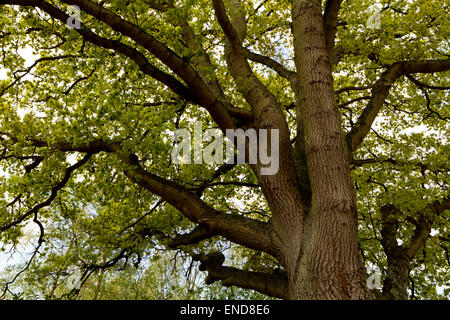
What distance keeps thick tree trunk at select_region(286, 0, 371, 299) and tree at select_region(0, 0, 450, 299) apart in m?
0.02

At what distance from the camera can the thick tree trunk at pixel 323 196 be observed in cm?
337

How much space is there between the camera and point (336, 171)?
3936 mm

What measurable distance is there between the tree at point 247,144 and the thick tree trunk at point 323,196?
2 cm

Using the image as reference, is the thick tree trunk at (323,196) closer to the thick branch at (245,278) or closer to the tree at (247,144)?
the tree at (247,144)

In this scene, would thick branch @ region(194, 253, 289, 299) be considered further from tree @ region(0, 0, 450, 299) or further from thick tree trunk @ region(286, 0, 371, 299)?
thick tree trunk @ region(286, 0, 371, 299)

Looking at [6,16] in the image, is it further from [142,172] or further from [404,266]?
[404,266]

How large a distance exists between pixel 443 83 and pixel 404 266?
16.2ft

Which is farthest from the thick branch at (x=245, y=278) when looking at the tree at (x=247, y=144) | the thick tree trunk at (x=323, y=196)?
the thick tree trunk at (x=323, y=196)

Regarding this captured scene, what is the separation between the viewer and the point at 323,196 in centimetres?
382

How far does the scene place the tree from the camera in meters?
4.18

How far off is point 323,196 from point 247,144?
4.97ft

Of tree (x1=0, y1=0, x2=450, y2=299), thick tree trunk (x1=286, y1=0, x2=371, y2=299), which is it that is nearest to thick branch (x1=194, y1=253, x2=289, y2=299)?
tree (x1=0, y1=0, x2=450, y2=299)

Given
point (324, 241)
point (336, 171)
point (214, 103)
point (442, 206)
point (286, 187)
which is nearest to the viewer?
point (324, 241)

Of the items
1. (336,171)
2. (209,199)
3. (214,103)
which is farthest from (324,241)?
(209,199)
